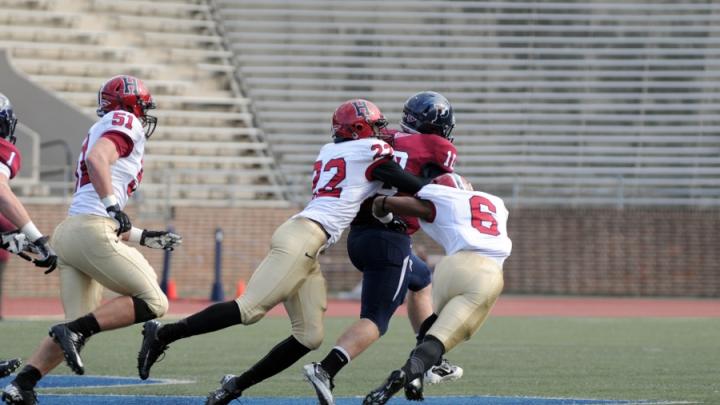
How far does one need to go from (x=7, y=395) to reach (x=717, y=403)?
3.61m

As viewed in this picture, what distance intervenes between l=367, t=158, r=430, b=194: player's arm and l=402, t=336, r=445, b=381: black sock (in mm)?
782

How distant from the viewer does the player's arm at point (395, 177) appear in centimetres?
674

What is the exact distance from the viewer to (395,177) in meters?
6.78

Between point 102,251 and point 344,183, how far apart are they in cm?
125

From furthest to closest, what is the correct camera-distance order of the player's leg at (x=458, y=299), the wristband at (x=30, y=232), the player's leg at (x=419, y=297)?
the player's leg at (x=419, y=297), the wristband at (x=30, y=232), the player's leg at (x=458, y=299)

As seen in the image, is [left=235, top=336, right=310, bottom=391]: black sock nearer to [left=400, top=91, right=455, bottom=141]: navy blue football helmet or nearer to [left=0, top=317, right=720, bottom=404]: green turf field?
[left=0, top=317, right=720, bottom=404]: green turf field

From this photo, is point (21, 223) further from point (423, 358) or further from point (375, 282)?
point (423, 358)

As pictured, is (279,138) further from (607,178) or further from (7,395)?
(7,395)

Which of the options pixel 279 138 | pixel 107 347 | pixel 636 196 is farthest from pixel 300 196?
pixel 107 347

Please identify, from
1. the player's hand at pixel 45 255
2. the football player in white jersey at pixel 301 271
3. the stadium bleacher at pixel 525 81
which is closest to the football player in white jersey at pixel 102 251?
the player's hand at pixel 45 255

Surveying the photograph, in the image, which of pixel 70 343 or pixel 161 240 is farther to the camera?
pixel 161 240

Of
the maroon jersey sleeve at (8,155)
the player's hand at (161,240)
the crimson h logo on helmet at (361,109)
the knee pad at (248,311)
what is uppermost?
the crimson h logo on helmet at (361,109)

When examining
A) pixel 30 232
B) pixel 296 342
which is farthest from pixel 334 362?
pixel 30 232

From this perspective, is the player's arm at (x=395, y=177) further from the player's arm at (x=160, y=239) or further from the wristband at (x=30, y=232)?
the wristband at (x=30, y=232)
